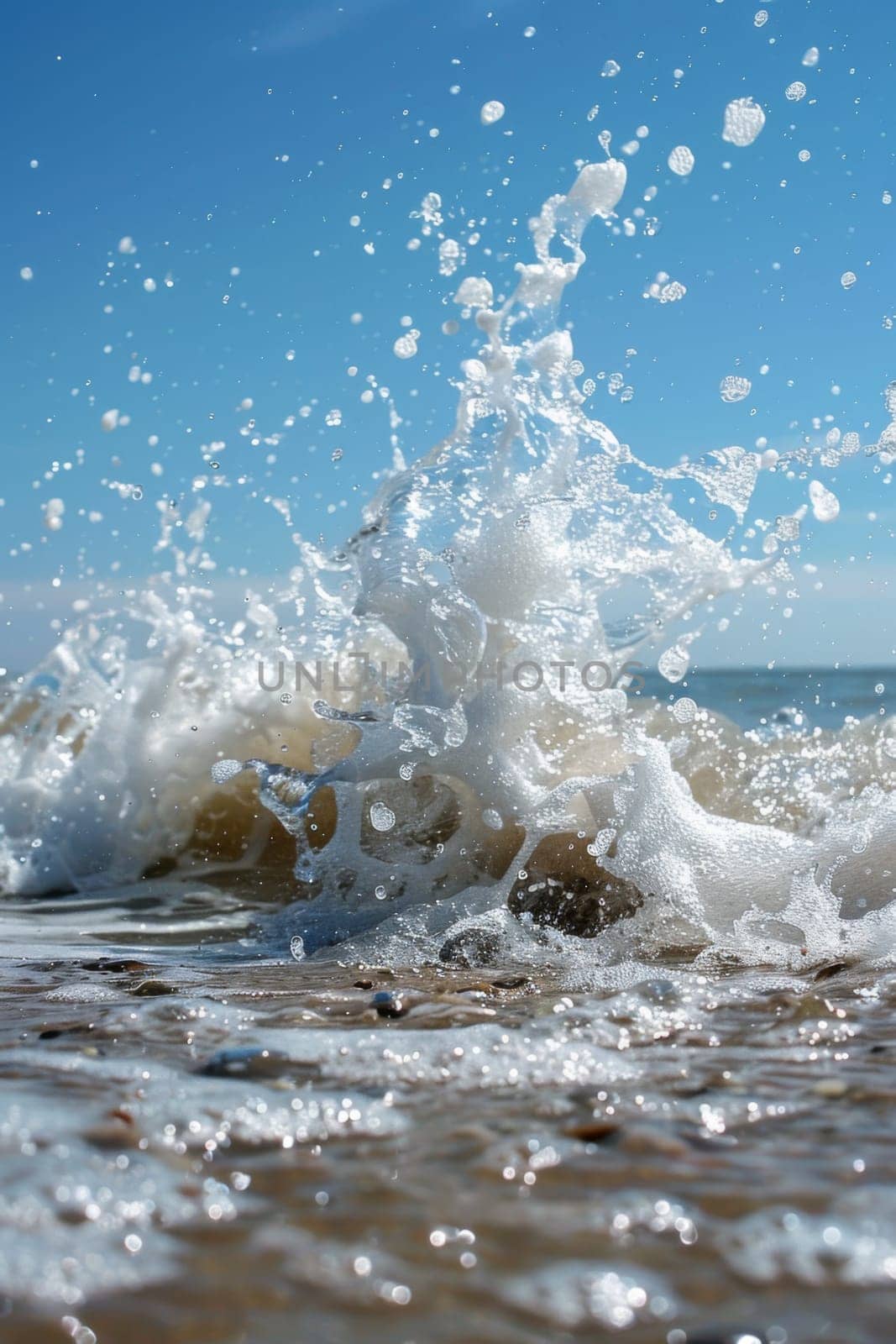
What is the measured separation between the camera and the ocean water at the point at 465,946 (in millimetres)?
1196

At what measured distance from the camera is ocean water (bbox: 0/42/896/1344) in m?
1.20

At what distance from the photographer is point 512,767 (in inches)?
152

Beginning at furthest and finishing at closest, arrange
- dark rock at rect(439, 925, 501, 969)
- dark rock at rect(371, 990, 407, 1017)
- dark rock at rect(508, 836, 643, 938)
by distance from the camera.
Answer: dark rock at rect(508, 836, 643, 938)
dark rock at rect(439, 925, 501, 969)
dark rock at rect(371, 990, 407, 1017)

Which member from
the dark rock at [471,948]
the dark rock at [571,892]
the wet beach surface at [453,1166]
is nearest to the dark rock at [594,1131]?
the wet beach surface at [453,1166]

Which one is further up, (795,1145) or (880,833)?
(880,833)

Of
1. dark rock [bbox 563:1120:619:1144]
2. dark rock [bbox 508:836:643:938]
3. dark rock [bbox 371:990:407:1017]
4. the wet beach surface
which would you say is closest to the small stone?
the wet beach surface

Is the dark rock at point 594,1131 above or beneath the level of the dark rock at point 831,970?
above

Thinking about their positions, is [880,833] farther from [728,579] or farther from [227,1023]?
[227,1023]

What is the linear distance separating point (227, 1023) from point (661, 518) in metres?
2.84

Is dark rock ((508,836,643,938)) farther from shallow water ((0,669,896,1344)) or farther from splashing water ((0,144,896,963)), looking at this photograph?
shallow water ((0,669,896,1344))

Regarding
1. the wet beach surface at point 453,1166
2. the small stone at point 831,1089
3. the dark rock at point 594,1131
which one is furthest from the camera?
the small stone at point 831,1089

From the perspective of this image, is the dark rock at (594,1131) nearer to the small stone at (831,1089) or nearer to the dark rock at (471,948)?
the small stone at (831,1089)

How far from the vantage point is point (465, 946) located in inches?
124

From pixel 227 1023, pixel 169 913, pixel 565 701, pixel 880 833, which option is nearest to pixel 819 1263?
pixel 227 1023
